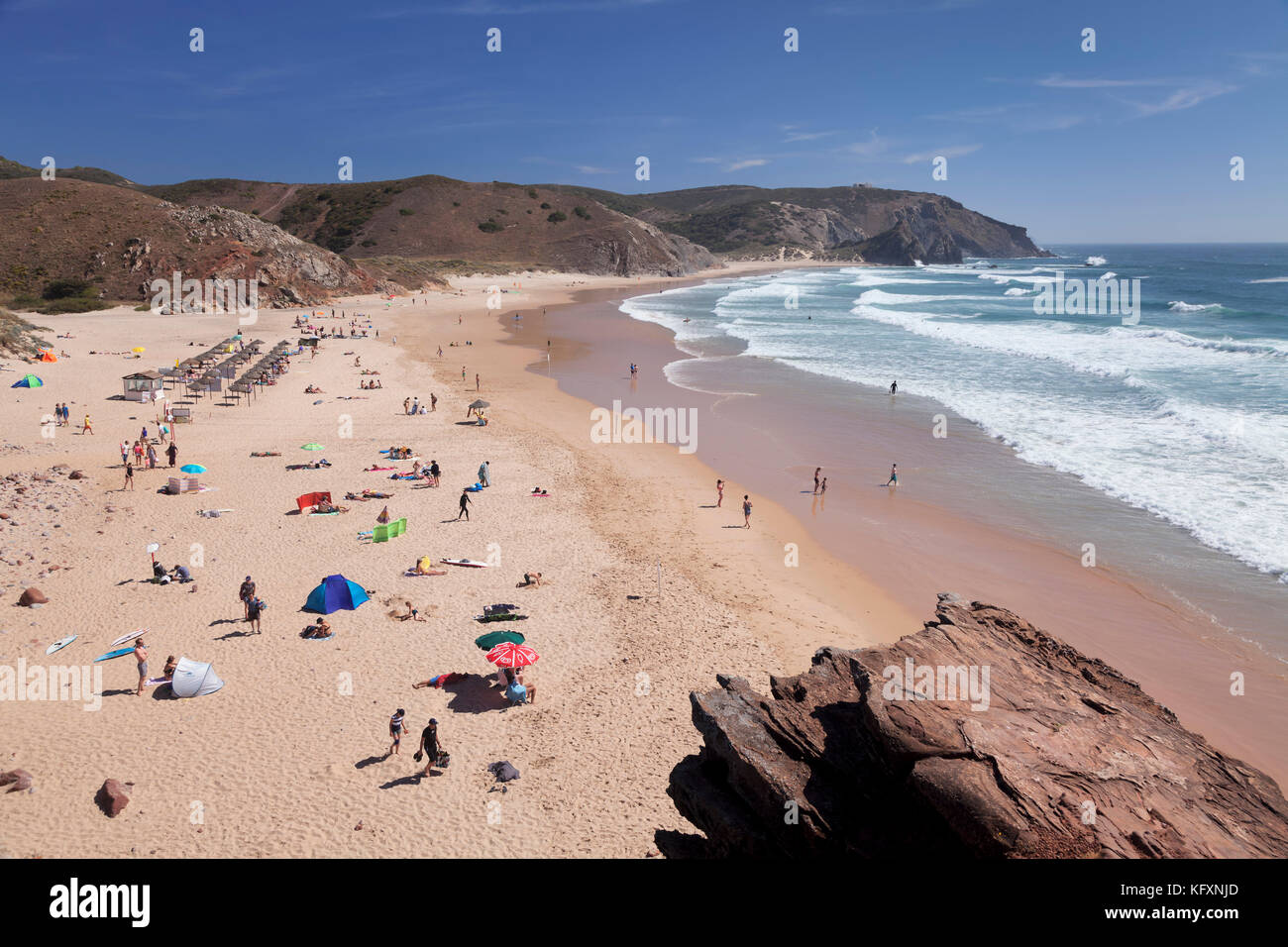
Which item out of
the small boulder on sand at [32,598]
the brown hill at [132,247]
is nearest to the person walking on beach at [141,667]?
the small boulder on sand at [32,598]

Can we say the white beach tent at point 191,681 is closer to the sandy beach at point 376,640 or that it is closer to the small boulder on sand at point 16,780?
the sandy beach at point 376,640

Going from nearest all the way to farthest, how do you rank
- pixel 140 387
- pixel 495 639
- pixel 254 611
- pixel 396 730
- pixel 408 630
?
pixel 396 730 → pixel 495 639 → pixel 254 611 → pixel 408 630 → pixel 140 387

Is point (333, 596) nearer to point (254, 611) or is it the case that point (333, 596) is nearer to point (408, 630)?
point (254, 611)

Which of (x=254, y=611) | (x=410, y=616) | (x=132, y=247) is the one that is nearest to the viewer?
(x=254, y=611)

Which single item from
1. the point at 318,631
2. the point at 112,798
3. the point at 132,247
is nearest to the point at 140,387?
the point at 318,631
